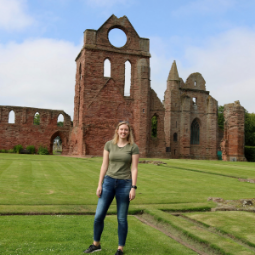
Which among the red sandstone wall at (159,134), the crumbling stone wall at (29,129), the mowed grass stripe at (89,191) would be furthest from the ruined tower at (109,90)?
the mowed grass stripe at (89,191)

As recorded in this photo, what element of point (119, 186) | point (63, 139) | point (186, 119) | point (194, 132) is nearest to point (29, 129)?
point (63, 139)

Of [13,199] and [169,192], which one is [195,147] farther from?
[13,199]

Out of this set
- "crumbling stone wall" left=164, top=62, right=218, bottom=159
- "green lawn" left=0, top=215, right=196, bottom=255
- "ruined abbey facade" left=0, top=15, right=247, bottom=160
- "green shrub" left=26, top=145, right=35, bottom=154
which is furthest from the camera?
"crumbling stone wall" left=164, top=62, right=218, bottom=159

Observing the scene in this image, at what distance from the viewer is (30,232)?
205 inches

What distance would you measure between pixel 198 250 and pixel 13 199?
Answer: 16.5 feet

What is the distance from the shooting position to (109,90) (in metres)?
35.8

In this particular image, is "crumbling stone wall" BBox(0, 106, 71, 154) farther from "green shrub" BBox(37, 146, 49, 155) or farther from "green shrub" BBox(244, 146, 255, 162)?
"green shrub" BBox(244, 146, 255, 162)

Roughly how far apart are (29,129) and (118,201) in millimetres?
36898

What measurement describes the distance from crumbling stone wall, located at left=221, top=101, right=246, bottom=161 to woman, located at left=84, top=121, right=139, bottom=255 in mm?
31002

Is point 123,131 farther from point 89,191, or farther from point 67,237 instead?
point 89,191

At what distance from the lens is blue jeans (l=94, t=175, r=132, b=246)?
4387 millimetres

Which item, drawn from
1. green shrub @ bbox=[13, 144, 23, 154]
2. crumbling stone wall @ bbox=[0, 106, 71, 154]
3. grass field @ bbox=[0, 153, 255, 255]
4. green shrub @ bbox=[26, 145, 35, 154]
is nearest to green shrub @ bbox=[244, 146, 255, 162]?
crumbling stone wall @ bbox=[0, 106, 71, 154]

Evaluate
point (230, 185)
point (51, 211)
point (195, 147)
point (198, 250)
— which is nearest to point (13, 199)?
point (51, 211)

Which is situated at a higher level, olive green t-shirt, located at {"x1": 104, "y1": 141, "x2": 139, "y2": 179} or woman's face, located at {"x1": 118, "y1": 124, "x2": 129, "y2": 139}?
woman's face, located at {"x1": 118, "y1": 124, "x2": 129, "y2": 139}
